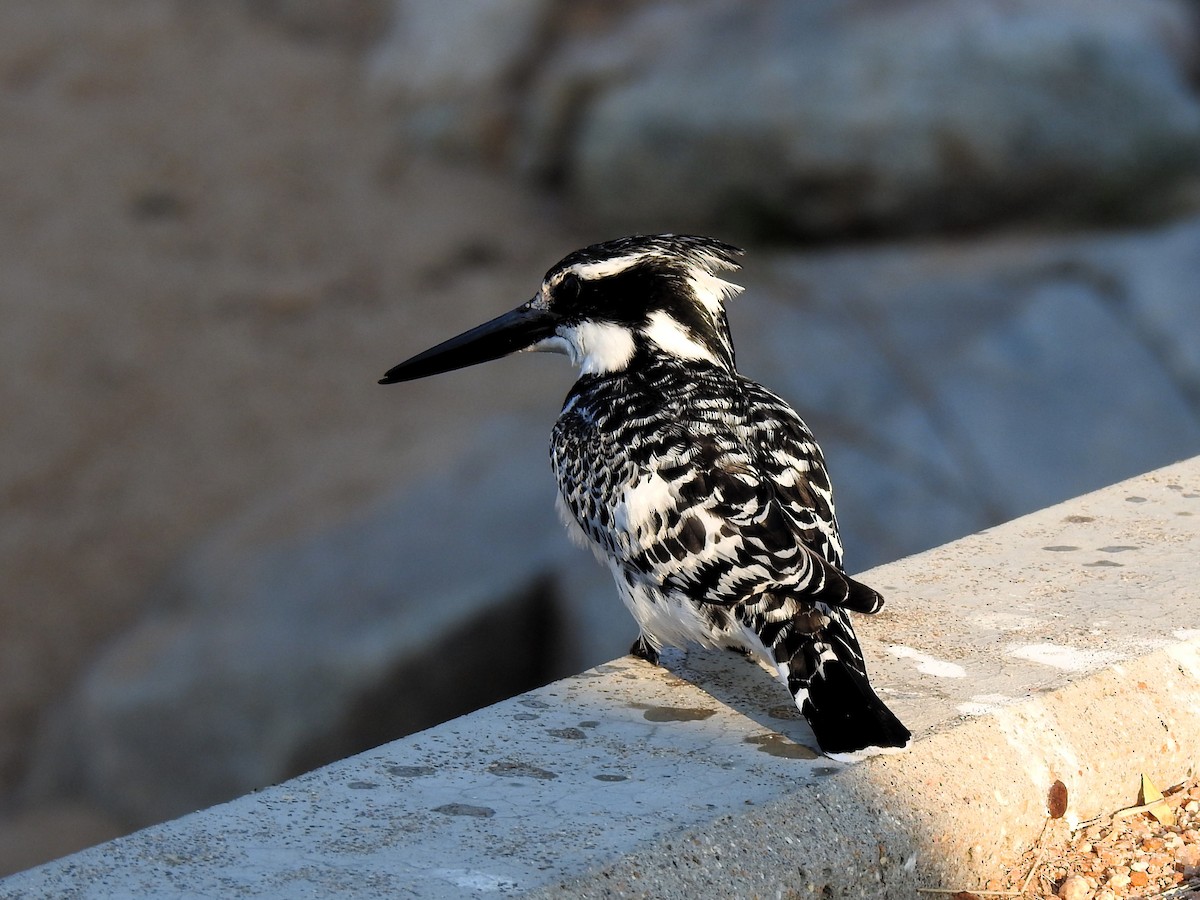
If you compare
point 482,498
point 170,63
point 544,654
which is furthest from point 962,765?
point 170,63

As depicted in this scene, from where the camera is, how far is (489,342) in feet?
12.6

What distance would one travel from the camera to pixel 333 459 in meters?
9.52

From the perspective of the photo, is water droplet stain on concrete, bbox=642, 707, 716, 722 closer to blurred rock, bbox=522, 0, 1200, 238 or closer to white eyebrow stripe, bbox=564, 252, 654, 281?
white eyebrow stripe, bbox=564, 252, 654, 281

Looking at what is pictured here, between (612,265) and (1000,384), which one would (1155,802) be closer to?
(612,265)

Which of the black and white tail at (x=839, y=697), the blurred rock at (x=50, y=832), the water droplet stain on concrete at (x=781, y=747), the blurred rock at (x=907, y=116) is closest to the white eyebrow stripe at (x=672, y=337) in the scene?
the black and white tail at (x=839, y=697)

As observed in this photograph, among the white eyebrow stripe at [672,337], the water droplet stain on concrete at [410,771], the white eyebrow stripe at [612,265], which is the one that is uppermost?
the white eyebrow stripe at [612,265]

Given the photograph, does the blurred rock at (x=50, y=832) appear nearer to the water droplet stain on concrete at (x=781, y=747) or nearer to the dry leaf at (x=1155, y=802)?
the water droplet stain on concrete at (x=781, y=747)

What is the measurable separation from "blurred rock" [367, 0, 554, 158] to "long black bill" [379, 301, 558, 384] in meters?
7.74

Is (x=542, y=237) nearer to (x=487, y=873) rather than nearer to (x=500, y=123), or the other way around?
(x=500, y=123)

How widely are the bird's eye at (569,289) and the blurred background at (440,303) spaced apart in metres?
3.42

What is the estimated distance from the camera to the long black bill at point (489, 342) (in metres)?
3.76

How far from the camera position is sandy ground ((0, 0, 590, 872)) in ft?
31.1

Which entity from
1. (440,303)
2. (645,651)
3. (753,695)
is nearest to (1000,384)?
(440,303)

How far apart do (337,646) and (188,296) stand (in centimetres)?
453
